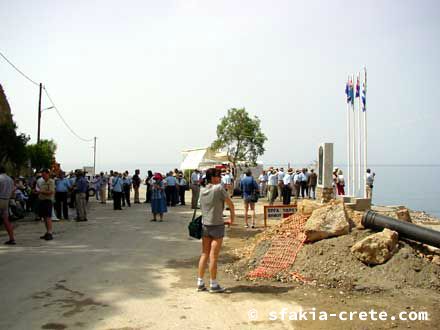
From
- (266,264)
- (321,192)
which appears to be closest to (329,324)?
(266,264)

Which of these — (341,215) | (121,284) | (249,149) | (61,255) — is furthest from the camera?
(249,149)

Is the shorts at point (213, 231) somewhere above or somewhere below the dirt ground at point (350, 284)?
above

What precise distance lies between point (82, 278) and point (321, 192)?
12.1 metres

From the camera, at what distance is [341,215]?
809cm

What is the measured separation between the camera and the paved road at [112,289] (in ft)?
16.4

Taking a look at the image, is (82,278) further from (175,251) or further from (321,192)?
(321,192)

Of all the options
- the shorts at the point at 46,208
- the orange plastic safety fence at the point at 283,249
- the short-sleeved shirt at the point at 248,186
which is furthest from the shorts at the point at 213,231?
Answer: the short-sleeved shirt at the point at 248,186

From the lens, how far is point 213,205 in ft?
20.6

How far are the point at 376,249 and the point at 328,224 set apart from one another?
1.14 meters

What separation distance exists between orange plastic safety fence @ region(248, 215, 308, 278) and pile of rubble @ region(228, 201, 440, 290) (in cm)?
7

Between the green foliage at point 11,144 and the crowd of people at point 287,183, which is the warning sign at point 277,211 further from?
the green foliage at point 11,144

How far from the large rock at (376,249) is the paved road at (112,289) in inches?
80.9

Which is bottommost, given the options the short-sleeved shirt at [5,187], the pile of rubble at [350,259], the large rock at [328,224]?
the pile of rubble at [350,259]

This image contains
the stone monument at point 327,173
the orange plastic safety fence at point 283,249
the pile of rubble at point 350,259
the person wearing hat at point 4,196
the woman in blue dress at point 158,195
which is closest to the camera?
the pile of rubble at point 350,259
